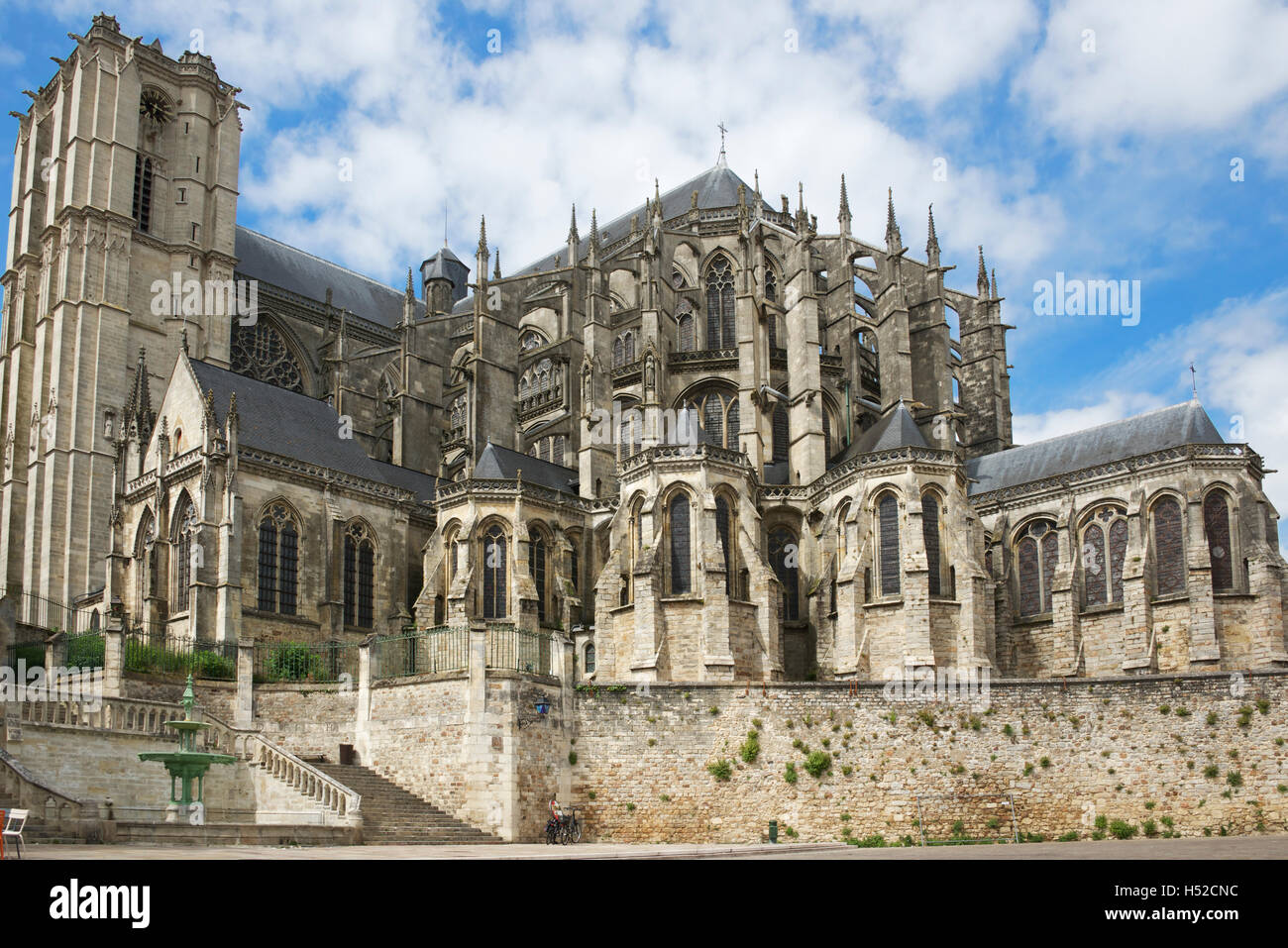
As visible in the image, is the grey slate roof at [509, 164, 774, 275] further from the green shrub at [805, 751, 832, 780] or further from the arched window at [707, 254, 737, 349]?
the green shrub at [805, 751, 832, 780]

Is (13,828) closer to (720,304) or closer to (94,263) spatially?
(94,263)

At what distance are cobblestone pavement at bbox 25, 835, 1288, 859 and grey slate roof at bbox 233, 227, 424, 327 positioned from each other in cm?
3638

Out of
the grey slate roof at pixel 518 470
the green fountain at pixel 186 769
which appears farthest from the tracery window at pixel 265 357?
the green fountain at pixel 186 769

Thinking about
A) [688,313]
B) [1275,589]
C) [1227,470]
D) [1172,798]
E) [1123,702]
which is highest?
[688,313]

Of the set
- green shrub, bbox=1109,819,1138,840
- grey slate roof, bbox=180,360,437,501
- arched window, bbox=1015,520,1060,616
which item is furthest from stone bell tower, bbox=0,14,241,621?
green shrub, bbox=1109,819,1138,840

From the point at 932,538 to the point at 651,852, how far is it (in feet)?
55.3

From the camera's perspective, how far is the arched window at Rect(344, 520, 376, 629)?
35.9 m

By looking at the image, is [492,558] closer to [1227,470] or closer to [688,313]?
[688,313]

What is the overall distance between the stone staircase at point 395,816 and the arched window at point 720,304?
2541 cm

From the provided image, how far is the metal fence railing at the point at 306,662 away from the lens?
28797 millimetres
